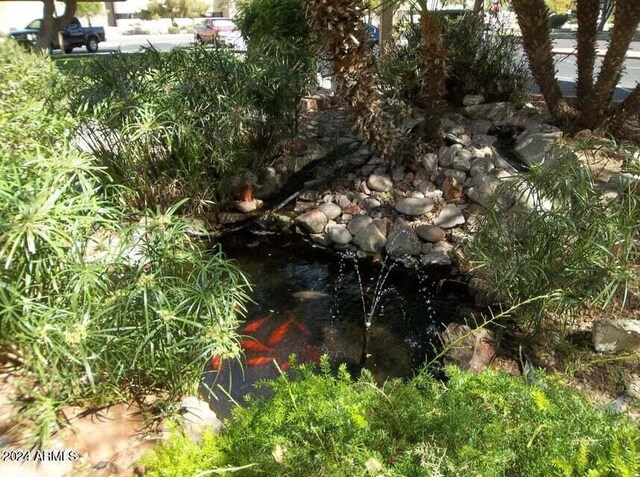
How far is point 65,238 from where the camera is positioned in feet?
6.89

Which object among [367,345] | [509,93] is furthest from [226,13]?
[367,345]

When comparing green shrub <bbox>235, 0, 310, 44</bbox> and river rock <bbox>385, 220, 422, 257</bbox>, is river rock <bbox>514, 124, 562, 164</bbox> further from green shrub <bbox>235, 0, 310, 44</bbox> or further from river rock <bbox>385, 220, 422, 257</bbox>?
green shrub <bbox>235, 0, 310, 44</bbox>

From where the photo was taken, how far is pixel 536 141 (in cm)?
575

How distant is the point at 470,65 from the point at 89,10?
29.3m

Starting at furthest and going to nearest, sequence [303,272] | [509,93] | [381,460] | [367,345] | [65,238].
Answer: [509,93] < [303,272] < [367,345] < [65,238] < [381,460]

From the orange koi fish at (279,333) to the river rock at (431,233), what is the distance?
6.03 ft

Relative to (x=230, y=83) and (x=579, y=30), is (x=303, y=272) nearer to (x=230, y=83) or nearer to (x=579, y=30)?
(x=230, y=83)

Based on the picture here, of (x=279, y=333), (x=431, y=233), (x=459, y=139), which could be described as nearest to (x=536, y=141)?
(x=459, y=139)

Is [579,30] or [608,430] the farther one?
[579,30]

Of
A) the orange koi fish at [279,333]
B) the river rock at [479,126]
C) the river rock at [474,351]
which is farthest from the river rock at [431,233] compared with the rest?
the river rock at [479,126]

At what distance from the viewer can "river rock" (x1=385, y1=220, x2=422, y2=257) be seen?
509cm

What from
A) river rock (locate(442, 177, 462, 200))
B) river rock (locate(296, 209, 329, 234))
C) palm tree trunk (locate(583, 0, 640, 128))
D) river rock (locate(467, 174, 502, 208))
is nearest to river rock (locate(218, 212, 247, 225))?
river rock (locate(296, 209, 329, 234))

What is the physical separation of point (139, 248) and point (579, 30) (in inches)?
237

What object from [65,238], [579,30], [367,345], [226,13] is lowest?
[367,345]
